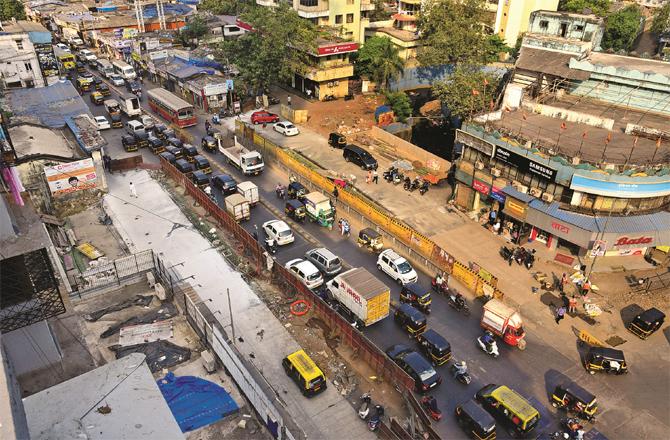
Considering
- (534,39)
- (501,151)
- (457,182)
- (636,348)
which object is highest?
(534,39)

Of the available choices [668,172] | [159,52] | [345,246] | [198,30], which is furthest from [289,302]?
[198,30]

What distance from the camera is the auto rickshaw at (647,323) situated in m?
32.5

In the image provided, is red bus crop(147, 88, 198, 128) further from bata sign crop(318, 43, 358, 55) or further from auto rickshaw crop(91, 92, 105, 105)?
bata sign crop(318, 43, 358, 55)

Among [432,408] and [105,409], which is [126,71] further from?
[105,409]

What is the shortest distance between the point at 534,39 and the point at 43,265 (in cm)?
5533

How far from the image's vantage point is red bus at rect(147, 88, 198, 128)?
6644 cm

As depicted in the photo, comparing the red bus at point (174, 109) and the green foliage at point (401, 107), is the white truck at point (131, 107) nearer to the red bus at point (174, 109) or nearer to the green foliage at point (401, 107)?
the red bus at point (174, 109)

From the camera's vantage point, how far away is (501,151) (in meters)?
41.3

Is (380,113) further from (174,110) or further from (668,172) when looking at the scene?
(668,172)

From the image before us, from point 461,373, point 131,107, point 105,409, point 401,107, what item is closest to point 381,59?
Result: point 401,107

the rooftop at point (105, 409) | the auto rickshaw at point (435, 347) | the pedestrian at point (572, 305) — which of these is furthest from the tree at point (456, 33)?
the rooftop at point (105, 409)

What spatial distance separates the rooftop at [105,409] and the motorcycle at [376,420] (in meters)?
12.2

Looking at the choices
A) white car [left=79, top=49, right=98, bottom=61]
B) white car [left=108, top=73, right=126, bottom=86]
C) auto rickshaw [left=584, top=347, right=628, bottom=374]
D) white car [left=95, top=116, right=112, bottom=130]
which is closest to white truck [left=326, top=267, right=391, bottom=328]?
auto rickshaw [left=584, top=347, right=628, bottom=374]

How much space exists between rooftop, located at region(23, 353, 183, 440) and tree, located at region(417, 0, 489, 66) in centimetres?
6401
